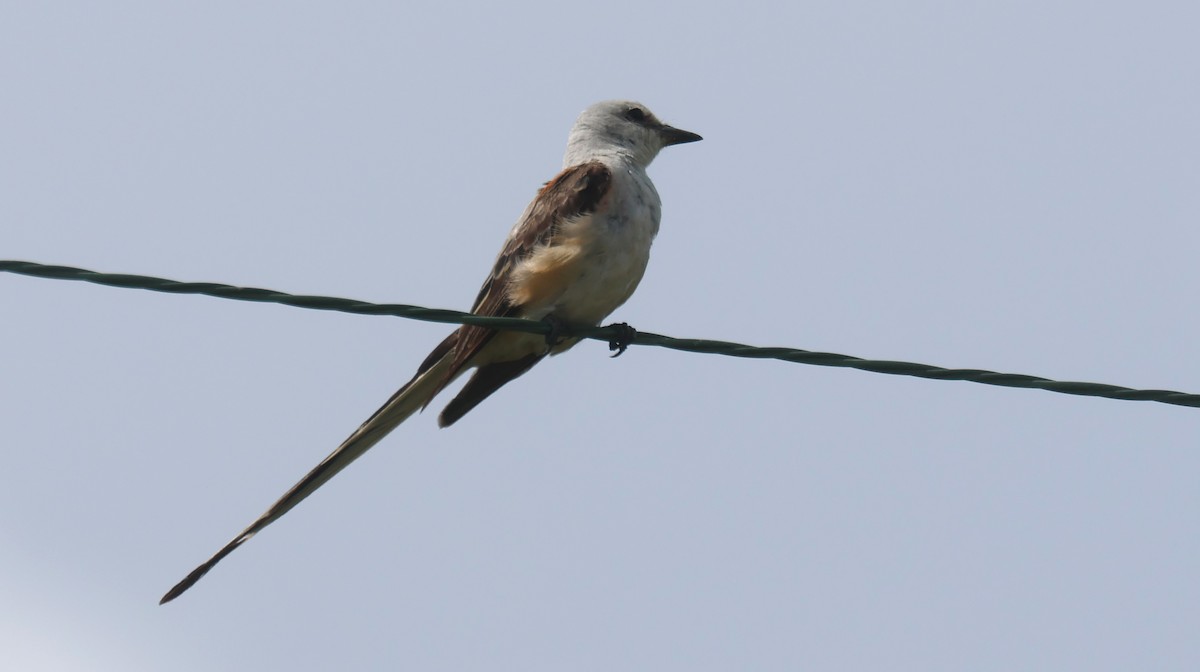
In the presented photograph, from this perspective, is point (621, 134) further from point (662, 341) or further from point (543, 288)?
point (662, 341)

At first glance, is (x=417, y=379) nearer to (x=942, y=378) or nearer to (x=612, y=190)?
(x=612, y=190)

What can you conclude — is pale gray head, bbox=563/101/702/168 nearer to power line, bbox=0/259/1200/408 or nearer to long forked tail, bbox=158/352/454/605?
long forked tail, bbox=158/352/454/605

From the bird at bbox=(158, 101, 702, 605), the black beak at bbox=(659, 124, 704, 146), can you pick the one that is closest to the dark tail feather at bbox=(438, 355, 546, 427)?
the bird at bbox=(158, 101, 702, 605)

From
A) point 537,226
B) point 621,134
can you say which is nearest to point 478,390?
point 537,226

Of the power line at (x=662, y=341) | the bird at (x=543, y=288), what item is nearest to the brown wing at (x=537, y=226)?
the bird at (x=543, y=288)

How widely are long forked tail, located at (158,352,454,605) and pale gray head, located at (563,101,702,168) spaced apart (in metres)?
1.76

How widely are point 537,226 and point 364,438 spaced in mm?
1289

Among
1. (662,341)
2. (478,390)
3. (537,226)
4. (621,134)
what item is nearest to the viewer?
(662,341)

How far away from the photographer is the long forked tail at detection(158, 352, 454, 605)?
18.9ft

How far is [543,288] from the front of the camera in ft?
20.6

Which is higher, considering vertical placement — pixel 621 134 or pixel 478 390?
pixel 621 134

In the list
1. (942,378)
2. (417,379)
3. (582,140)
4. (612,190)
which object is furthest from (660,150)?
(942,378)

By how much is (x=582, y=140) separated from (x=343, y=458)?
260 centimetres

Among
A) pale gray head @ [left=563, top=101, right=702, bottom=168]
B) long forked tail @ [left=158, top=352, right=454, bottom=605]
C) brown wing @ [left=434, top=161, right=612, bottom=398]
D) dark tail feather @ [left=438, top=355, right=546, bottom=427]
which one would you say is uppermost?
pale gray head @ [left=563, top=101, right=702, bottom=168]
